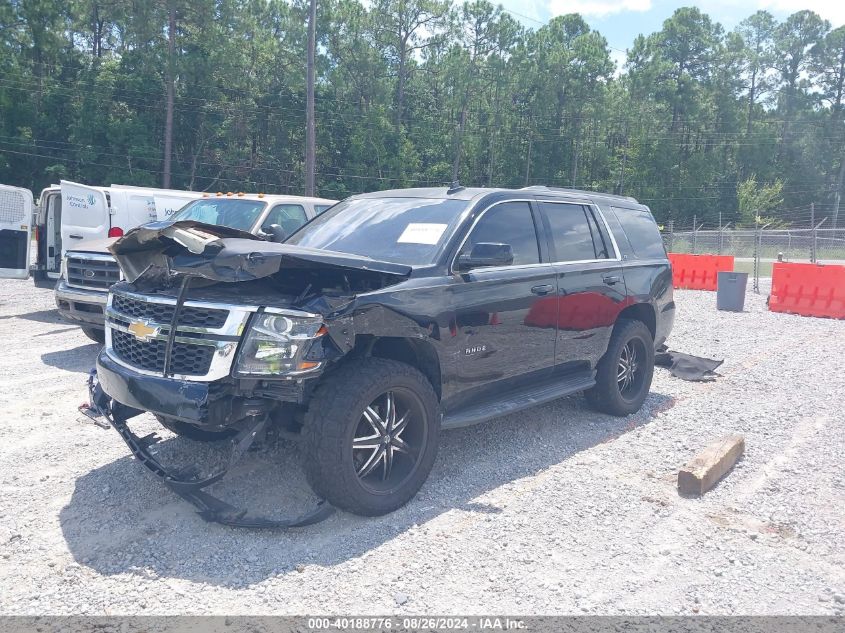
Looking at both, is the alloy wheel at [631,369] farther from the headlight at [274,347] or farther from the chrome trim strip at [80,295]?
the chrome trim strip at [80,295]

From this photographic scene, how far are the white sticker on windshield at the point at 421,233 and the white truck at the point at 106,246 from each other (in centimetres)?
281

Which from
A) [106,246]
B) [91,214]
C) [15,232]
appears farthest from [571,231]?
[15,232]

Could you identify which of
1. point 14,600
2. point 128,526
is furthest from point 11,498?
point 14,600

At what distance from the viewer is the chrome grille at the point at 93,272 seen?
7.93 m

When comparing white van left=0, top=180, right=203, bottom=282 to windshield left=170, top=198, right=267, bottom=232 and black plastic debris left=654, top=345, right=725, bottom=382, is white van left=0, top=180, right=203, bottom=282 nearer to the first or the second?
windshield left=170, top=198, right=267, bottom=232

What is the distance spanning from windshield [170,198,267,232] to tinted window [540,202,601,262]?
4.11 m

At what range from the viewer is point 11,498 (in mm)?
4230

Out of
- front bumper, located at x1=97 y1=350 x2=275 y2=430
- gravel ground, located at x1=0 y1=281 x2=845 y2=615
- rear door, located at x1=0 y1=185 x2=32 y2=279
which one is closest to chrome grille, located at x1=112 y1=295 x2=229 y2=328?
front bumper, located at x1=97 y1=350 x2=275 y2=430

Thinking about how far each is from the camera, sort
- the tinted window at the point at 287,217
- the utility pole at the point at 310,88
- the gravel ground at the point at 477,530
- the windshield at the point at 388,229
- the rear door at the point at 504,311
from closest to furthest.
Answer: the gravel ground at the point at 477,530
the rear door at the point at 504,311
the windshield at the point at 388,229
the tinted window at the point at 287,217
the utility pole at the point at 310,88

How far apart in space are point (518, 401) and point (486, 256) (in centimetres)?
117

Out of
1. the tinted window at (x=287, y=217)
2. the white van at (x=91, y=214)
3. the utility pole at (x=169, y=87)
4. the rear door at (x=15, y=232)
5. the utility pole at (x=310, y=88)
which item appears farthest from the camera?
the utility pole at (x=169, y=87)

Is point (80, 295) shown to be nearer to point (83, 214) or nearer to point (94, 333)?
point (94, 333)

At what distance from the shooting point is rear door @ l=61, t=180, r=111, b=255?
9.88 m

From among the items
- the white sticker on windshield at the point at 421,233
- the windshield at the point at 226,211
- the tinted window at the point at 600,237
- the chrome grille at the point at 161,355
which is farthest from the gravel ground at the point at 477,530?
the windshield at the point at 226,211
